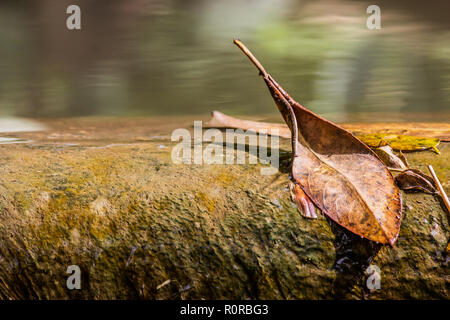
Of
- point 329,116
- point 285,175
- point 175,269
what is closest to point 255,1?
point 329,116

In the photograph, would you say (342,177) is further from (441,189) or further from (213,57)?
(213,57)

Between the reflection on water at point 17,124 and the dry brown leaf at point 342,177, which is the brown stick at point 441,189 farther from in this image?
the reflection on water at point 17,124

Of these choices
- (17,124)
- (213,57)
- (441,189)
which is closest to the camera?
(441,189)

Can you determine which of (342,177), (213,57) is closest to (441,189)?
(342,177)

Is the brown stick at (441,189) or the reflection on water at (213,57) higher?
the reflection on water at (213,57)

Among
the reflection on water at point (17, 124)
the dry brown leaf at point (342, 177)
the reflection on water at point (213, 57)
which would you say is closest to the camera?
the dry brown leaf at point (342, 177)

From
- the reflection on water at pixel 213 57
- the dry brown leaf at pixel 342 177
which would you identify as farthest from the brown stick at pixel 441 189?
the reflection on water at pixel 213 57

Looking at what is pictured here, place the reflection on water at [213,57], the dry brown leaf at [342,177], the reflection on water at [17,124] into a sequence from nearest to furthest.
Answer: the dry brown leaf at [342,177] < the reflection on water at [17,124] < the reflection on water at [213,57]
